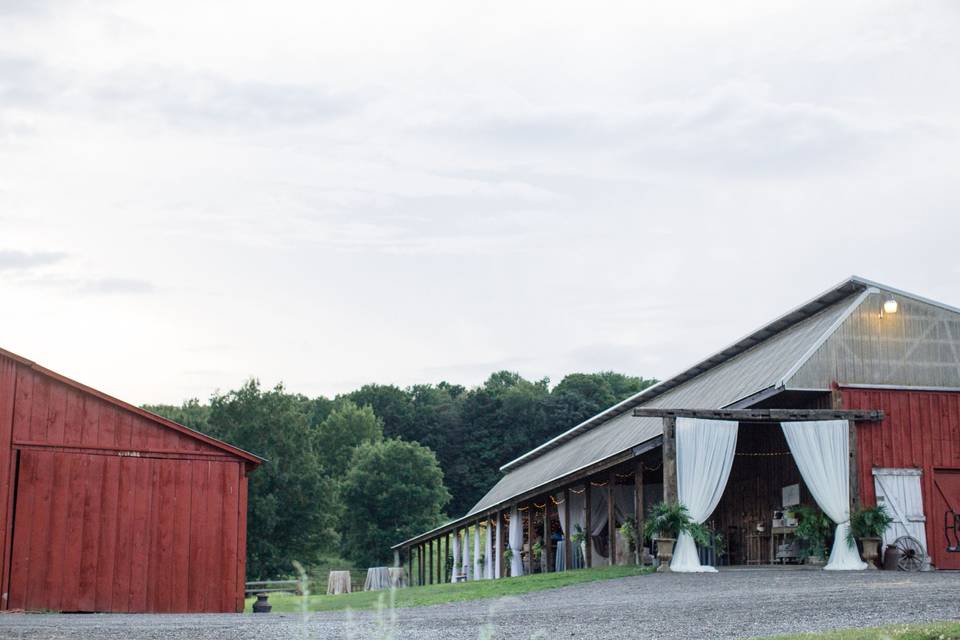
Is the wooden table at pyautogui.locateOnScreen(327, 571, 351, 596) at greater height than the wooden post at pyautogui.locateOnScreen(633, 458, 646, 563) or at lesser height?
lesser

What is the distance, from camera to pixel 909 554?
2117 centimetres

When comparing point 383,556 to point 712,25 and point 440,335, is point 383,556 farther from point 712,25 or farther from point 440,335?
point 712,25

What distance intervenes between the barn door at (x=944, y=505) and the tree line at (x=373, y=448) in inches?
1296

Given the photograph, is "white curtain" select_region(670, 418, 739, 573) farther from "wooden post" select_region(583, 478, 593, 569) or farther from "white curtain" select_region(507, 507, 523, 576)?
"white curtain" select_region(507, 507, 523, 576)

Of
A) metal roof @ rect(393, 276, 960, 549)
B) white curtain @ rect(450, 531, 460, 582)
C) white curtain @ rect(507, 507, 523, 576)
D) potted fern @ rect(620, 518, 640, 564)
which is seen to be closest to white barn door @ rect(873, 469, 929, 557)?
metal roof @ rect(393, 276, 960, 549)

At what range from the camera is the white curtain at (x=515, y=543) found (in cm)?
3125

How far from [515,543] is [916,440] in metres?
13.2

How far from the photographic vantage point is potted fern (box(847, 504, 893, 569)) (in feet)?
66.9

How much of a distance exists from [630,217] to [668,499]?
13649 millimetres

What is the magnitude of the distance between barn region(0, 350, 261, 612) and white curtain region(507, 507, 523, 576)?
11.8 m

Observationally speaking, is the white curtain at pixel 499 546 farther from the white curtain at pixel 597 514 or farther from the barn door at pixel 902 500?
the barn door at pixel 902 500

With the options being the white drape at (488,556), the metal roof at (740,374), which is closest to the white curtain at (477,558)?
the white drape at (488,556)

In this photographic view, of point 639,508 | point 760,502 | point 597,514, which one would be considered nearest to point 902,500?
point 760,502

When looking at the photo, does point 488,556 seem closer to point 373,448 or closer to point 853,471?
point 853,471
